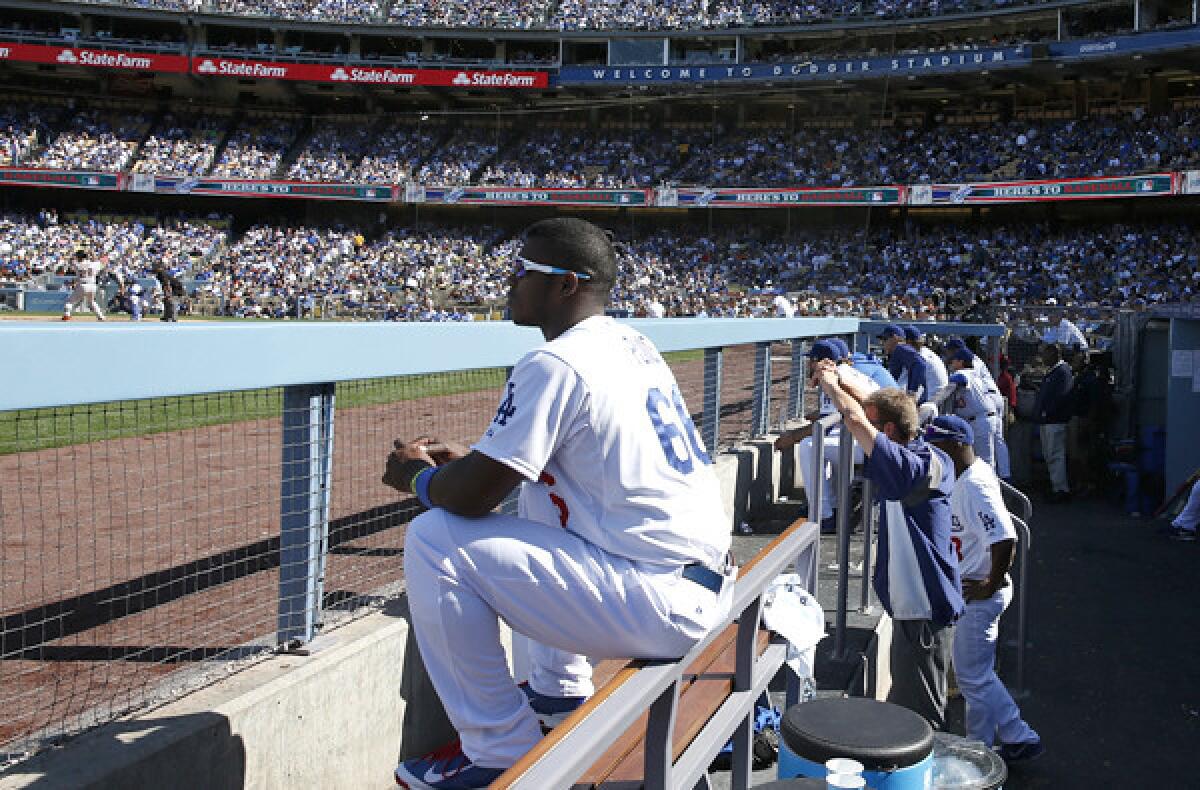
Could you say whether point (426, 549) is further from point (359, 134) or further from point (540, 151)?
point (359, 134)

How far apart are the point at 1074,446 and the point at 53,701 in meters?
12.1

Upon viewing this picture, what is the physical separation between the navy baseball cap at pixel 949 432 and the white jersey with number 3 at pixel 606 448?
10.7 ft

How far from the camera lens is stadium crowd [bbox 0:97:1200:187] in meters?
37.9

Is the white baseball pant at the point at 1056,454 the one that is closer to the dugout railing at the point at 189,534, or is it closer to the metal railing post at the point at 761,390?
the metal railing post at the point at 761,390

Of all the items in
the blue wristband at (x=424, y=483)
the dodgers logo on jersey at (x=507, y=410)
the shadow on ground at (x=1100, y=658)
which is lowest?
the shadow on ground at (x=1100, y=658)

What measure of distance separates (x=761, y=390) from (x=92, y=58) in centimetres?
4369

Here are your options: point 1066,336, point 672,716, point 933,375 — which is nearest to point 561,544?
point 672,716

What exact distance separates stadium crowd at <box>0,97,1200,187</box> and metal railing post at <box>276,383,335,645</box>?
37603mm

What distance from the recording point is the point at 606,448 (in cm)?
221

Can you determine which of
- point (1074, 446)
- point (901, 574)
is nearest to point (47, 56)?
point (1074, 446)

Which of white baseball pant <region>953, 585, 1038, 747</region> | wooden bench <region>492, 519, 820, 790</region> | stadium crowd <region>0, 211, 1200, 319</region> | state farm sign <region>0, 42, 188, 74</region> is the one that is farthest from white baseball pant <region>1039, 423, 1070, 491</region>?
state farm sign <region>0, 42, 188, 74</region>

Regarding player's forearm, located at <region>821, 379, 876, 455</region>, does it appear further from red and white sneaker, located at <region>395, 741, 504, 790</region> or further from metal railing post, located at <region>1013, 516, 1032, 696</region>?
red and white sneaker, located at <region>395, 741, 504, 790</region>

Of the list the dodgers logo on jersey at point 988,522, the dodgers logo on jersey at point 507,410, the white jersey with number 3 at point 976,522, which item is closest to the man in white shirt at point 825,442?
the white jersey with number 3 at point 976,522

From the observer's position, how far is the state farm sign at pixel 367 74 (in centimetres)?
4425
